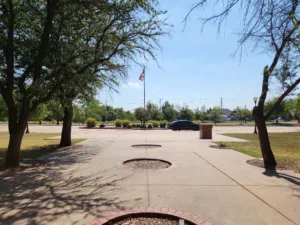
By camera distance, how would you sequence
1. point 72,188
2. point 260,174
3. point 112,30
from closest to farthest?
point 72,188 < point 260,174 < point 112,30

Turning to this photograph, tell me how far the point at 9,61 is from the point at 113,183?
5.57 m

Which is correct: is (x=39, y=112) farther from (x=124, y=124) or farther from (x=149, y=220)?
(x=124, y=124)

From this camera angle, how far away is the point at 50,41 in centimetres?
885

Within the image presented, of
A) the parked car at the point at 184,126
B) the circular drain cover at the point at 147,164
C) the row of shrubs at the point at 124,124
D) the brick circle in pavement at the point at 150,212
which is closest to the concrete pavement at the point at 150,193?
the brick circle in pavement at the point at 150,212

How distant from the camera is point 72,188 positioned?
18.6ft

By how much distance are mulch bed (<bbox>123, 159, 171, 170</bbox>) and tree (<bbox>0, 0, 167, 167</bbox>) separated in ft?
12.1

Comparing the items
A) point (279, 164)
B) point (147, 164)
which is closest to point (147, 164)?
point (147, 164)

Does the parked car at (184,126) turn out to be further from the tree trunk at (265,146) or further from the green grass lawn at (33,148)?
the tree trunk at (265,146)

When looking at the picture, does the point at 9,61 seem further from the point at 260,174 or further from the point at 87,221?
the point at 260,174

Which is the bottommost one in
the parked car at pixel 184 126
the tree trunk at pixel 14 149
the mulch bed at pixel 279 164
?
the mulch bed at pixel 279 164

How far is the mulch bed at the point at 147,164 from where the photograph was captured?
329 inches

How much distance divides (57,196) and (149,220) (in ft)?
7.30

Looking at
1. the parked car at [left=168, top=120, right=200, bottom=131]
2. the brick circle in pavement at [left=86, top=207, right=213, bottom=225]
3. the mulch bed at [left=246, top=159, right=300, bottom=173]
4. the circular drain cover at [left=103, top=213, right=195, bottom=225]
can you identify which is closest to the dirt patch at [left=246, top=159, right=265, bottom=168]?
the mulch bed at [left=246, top=159, right=300, bottom=173]

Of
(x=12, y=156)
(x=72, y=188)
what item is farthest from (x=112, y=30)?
(x=72, y=188)
